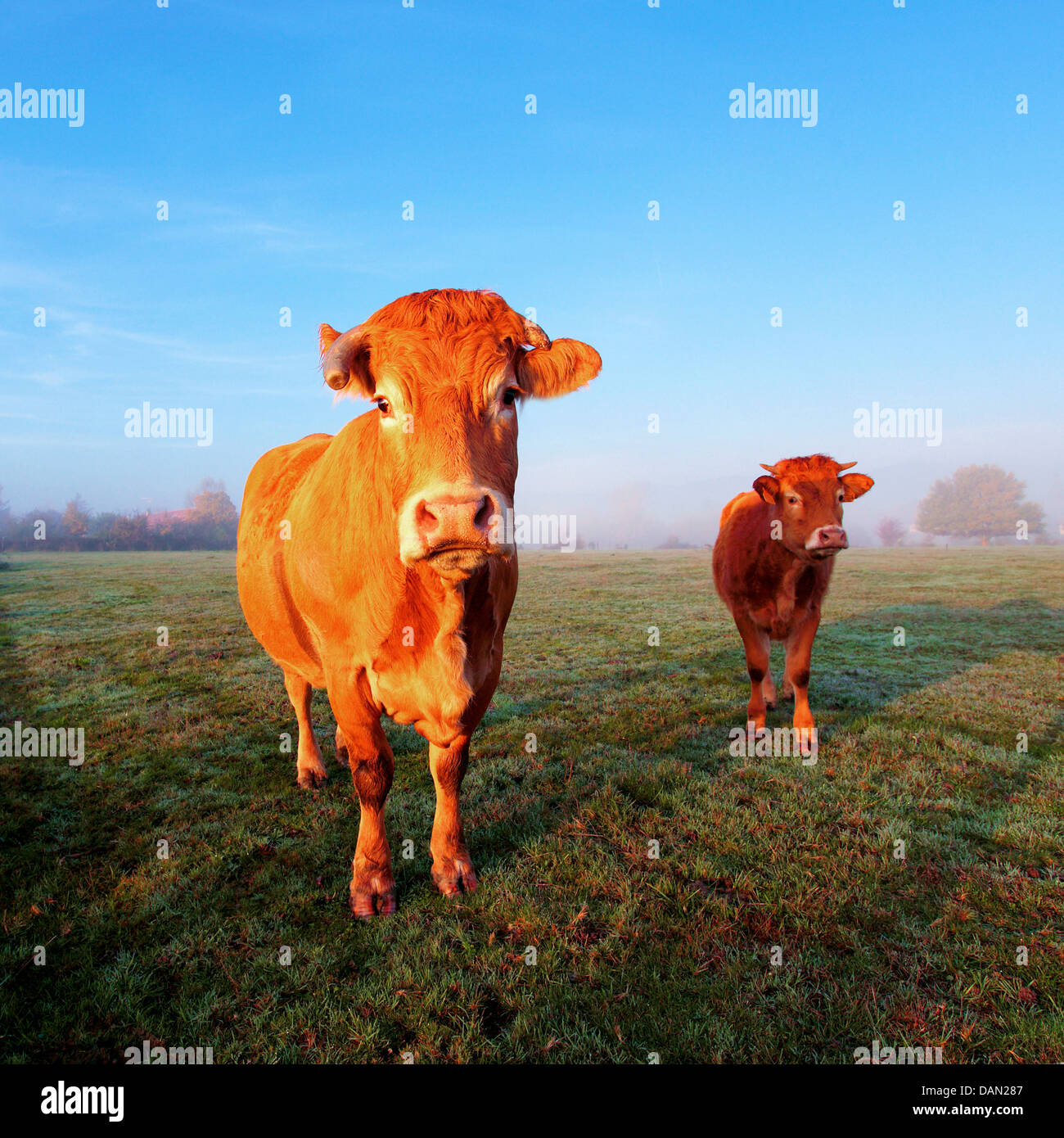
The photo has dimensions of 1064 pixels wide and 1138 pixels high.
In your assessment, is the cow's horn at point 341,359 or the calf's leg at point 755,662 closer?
the cow's horn at point 341,359

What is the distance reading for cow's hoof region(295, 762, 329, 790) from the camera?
575cm

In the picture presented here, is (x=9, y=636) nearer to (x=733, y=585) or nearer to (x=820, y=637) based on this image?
(x=733, y=585)

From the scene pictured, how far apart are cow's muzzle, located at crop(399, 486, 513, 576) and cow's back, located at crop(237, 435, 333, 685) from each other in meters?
2.59

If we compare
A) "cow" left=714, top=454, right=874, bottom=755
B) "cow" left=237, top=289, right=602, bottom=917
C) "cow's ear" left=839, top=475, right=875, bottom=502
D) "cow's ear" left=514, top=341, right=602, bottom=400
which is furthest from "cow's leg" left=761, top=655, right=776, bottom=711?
"cow's ear" left=514, top=341, right=602, bottom=400

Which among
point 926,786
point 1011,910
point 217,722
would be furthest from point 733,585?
Answer: point 217,722

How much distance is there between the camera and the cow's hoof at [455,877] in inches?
160

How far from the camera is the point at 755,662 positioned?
24.2 feet

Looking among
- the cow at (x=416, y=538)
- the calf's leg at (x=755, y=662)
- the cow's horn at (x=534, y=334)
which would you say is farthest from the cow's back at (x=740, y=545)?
the cow's horn at (x=534, y=334)

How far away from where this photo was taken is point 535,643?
43.2 feet

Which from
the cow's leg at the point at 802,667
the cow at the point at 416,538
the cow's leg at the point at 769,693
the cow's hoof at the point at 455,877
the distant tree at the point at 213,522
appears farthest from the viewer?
the distant tree at the point at 213,522

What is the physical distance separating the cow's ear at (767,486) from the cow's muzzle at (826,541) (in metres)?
0.73

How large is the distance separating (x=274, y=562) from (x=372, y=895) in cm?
266

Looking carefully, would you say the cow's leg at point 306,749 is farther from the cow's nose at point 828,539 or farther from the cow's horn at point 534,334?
the cow's nose at point 828,539

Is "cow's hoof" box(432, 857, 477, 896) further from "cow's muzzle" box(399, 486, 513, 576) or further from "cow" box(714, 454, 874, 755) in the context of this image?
"cow" box(714, 454, 874, 755)
